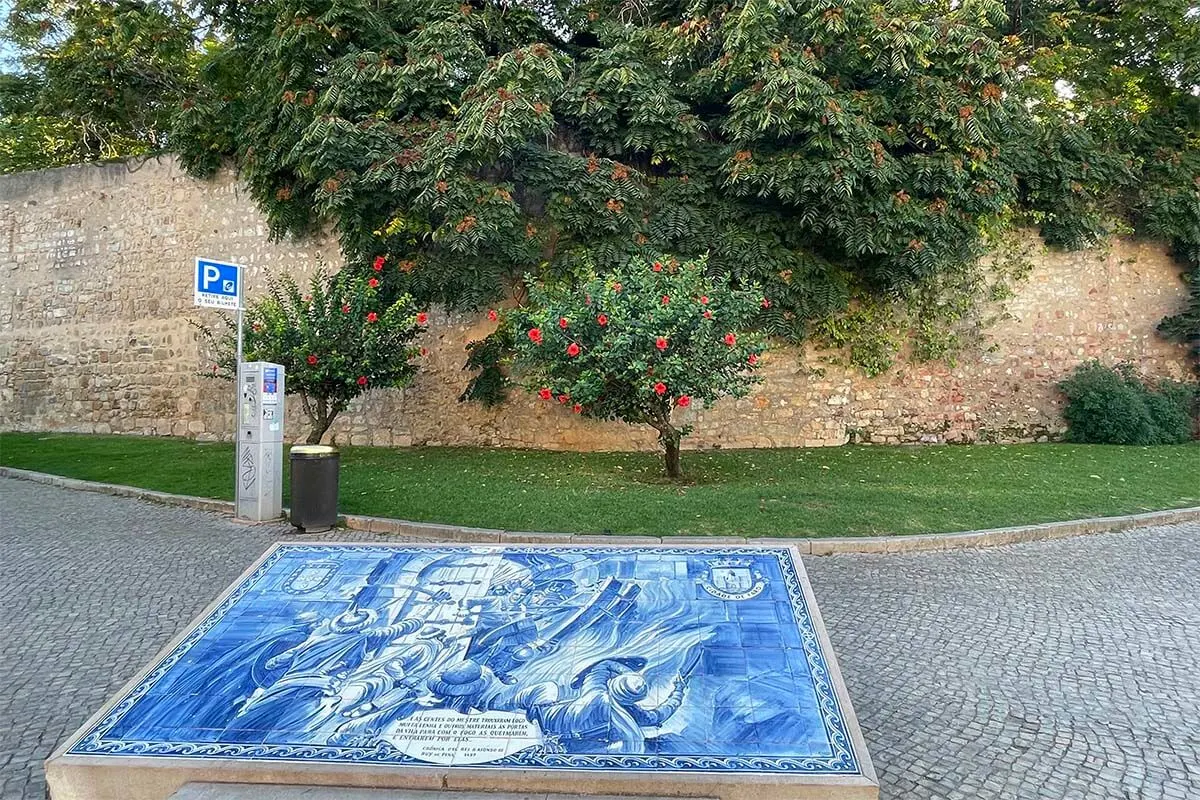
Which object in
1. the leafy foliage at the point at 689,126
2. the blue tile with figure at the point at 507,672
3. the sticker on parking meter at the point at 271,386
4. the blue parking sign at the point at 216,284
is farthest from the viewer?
the leafy foliage at the point at 689,126

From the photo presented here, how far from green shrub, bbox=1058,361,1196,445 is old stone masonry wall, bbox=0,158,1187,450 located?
34 centimetres

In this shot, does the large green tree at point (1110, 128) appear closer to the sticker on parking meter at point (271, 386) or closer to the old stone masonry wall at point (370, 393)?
the old stone masonry wall at point (370, 393)

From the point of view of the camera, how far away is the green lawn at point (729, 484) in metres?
7.69

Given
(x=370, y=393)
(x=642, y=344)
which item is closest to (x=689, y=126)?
(x=642, y=344)

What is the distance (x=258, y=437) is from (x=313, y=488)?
0.91 m

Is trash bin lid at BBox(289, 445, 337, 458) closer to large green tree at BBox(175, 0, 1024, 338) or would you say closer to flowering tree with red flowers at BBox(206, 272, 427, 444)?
flowering tree with red flowers at BBox(206, 272, 427, 444)

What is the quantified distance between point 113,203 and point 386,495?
12.2 m

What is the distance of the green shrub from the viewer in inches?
566

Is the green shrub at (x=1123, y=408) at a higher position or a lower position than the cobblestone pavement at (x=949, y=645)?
higher

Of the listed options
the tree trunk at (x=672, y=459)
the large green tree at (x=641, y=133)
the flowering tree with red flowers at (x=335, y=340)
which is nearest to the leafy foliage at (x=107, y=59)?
the large green tree at (x=641, y=133)

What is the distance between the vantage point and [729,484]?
32.0 ft

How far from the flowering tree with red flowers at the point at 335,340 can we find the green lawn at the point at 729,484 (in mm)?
1221

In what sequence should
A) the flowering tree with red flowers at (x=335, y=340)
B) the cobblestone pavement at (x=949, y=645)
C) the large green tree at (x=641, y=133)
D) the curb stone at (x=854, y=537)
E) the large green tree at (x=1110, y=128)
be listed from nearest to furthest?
the cobblestone pavement at (x=949, y=645) < the curb stone at (x=854, y=537) < the flowering tree with red flowers at (x=335, y=340) < the large green tree at (x=641, y=133) < the large green tree at (x=1110, y=128)

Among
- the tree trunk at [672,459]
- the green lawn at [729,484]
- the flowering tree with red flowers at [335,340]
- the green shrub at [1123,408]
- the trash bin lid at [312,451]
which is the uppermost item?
the flowering tree with red flowers at [335,340]
